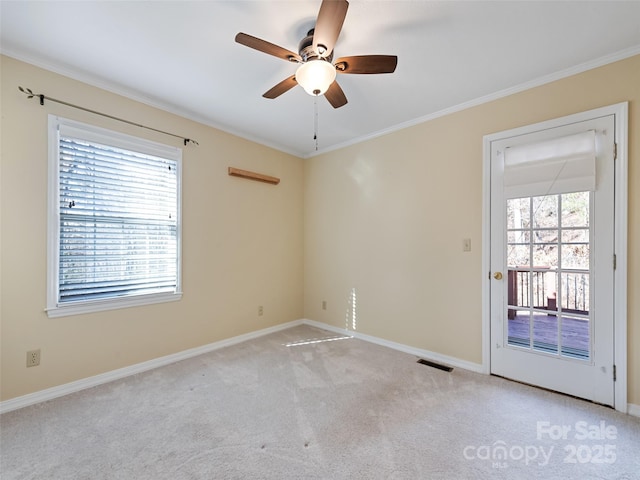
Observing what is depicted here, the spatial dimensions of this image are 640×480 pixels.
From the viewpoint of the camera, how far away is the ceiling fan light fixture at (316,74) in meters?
1.71

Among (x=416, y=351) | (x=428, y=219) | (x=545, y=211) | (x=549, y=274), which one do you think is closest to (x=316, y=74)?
(x=428, y=219)

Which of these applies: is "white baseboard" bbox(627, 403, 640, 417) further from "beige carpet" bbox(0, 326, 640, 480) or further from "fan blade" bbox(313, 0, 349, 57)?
"fan blade" bbox(313, 0, 349, 57)

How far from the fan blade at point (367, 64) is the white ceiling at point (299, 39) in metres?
0.26

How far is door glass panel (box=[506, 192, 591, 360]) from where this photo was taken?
2.23 meters

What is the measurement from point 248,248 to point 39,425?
91.4 inches

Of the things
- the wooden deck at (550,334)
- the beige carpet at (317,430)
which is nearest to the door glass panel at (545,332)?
the wooden deck at (550,334)

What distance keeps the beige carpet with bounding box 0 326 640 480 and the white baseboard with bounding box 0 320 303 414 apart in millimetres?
77

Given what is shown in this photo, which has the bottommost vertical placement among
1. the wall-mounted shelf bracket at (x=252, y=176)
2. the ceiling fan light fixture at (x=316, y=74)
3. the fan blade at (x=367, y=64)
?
the wall-mounted shelf bracket at (x=252, y=176)

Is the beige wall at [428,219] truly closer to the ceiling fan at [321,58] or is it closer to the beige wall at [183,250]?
the beige wall at [183,250]

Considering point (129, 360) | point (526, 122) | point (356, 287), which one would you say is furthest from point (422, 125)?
point (129, 360)

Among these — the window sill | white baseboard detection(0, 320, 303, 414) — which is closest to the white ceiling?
the window sill

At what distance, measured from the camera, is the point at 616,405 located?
205 cm

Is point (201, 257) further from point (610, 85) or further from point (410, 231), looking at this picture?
point (610, 85)

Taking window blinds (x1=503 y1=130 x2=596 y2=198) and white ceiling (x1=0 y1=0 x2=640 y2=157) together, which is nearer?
white ceiling (x1=0 y1=0 x2=640 y2=157)
